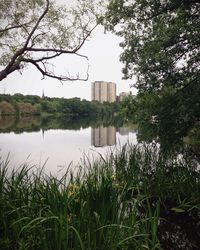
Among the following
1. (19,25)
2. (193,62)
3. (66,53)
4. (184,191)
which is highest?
(19,25)

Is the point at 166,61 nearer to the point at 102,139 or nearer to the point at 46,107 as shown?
the point at 102,139

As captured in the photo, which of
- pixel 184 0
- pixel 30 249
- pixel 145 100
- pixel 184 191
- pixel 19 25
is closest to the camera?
pixel 30 249

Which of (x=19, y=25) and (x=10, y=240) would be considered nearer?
(x=10, y=240)

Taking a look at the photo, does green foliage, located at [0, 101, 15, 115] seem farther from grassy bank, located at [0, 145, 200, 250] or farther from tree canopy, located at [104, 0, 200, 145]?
grassy bank, located at [0, 145, 200, 250]

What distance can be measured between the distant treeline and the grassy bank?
378 feet

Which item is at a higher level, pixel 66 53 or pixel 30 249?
pixel 66 53

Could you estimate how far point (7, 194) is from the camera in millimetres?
5496

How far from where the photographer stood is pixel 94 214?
472 centimetres

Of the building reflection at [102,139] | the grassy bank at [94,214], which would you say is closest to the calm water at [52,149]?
the building reflection at [102,139]

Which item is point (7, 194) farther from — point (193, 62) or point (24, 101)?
point (24, 101)

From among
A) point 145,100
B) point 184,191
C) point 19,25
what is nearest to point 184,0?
point 145,100

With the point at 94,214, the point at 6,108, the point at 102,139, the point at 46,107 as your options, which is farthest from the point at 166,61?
the point at 46,107

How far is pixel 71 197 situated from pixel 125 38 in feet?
35.4

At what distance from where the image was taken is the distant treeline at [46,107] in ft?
411
